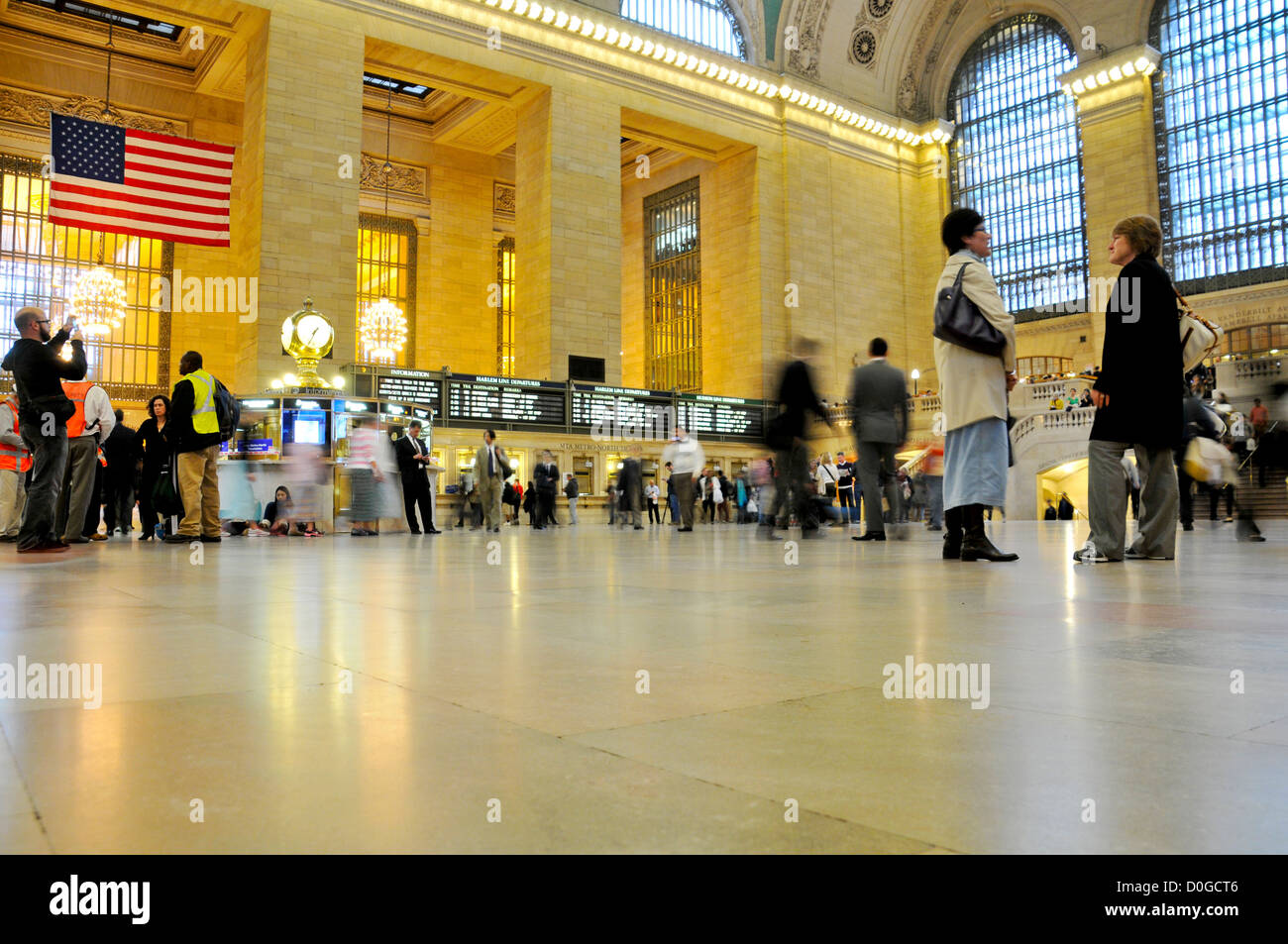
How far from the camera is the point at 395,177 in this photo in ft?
82.8

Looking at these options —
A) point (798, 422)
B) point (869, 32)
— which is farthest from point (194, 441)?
point (869, 32)

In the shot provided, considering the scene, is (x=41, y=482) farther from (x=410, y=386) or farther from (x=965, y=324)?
(x=410, y=386)

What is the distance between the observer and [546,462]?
579 inches

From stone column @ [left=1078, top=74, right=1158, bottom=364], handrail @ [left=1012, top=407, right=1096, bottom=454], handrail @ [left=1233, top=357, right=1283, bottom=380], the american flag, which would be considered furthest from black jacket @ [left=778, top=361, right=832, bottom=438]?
stone column @ [left=1078, top=74, right=1158, bottom=364]

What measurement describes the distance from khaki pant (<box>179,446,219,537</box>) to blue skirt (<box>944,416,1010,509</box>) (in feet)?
21.6

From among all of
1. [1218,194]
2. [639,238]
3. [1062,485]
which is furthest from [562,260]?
[1218,194]

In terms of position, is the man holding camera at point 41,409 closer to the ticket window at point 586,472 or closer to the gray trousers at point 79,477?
the gray trousers at point 79,477

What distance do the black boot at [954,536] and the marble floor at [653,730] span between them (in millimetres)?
2202

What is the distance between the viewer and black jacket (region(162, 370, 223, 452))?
25.8 ft

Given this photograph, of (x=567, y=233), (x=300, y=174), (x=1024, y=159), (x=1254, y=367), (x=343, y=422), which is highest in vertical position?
(x=1024, y=159)

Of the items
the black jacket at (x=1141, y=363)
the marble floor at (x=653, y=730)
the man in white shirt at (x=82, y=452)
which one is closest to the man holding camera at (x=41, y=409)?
the man in white shirt at (x=82, y=452)

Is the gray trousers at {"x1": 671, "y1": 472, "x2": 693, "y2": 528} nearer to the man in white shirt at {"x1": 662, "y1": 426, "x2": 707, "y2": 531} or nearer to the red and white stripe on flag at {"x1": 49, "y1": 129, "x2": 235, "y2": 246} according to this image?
the man in white shirt at {"x1": 662, "y1": 426, "x2": 707, "y2": 531}

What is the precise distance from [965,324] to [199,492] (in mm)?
6850

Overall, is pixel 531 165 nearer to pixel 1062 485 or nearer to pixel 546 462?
pixel 546 462
